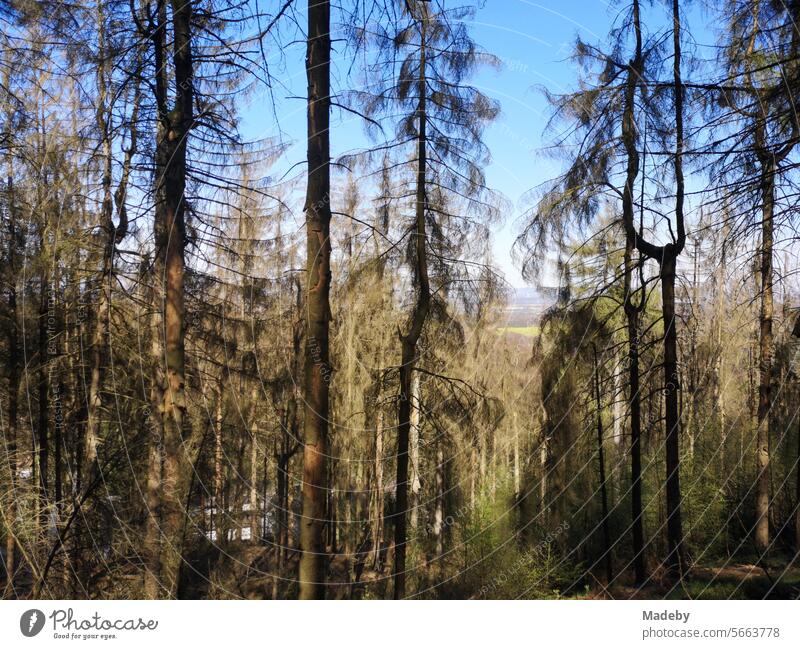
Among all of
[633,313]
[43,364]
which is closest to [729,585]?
[633,313]

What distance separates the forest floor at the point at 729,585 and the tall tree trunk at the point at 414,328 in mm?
2385

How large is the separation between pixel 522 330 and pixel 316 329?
9.09ft

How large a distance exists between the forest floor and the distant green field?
2773 millimetres

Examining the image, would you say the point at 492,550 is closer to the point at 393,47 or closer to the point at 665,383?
the point at 665,383

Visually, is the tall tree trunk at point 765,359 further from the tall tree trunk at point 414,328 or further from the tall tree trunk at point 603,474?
the tall tree trunk at point 414,328

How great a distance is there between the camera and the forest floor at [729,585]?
17.9 ft

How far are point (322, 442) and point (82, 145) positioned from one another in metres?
4.32

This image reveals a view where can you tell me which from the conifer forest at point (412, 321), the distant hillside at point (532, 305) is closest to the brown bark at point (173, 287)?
the conifer forest at point (412, 321)

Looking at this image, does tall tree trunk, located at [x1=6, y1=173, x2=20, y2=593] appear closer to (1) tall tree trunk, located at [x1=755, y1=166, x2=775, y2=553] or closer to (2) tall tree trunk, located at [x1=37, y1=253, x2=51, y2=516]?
(2) tall tree trunk, located at [x1=37, y1=253, x2=51, y2=516]

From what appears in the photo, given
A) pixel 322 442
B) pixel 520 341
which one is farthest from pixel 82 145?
pixel 520 341

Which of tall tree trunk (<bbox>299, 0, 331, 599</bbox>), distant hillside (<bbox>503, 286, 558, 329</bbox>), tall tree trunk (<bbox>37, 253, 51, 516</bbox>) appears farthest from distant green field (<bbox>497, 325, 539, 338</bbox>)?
tall tree trunk (<bbox>37, 253, 51, 516</bbox>)

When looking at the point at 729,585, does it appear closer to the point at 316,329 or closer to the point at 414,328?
the point at 414,328

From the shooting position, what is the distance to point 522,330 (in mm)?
6816

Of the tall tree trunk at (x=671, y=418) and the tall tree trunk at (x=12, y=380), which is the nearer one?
the tall tree trunk at (x=671, y=418)
